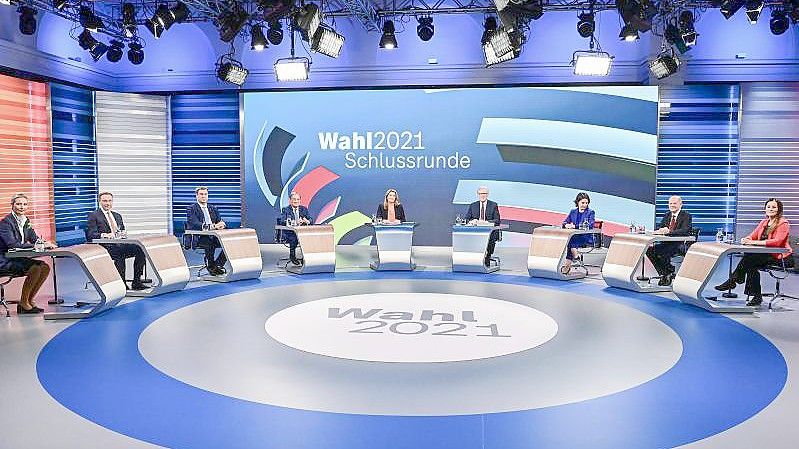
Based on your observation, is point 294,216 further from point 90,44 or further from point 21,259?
point 90,44

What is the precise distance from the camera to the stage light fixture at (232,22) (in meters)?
8.90

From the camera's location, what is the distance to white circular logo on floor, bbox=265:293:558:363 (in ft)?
16.2

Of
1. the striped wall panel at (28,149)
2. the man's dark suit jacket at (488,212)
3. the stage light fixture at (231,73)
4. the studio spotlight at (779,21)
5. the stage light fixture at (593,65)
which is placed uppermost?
the studio spotlight at (779,21)

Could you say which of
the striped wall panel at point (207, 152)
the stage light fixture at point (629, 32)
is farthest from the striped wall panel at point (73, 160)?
the stage light fixture at point (629, 32)

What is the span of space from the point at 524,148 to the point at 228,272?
19.6ft

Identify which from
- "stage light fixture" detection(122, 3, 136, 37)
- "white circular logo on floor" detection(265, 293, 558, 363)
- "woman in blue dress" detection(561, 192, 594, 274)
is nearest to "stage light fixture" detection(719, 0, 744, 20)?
"woman in blue dress" detection(561, 192, 594, 274)

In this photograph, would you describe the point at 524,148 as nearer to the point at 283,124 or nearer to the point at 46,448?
the point at 283,124

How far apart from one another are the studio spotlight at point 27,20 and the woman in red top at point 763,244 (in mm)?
10166

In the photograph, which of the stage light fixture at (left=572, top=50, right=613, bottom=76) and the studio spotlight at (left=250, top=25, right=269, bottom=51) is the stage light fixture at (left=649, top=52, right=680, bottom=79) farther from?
the studio spotlight at (left=250, top=25, right=269, bottom=51)

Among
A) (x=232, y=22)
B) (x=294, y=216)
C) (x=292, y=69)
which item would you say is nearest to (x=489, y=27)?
(x=292, y=69)

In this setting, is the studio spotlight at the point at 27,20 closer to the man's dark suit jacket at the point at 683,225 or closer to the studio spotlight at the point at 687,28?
the man's dark suit jacket at the point at 683,225

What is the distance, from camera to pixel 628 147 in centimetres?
1107

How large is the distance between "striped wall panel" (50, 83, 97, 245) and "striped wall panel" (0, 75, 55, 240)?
0.56 ft

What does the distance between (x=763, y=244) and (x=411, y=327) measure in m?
3.76
